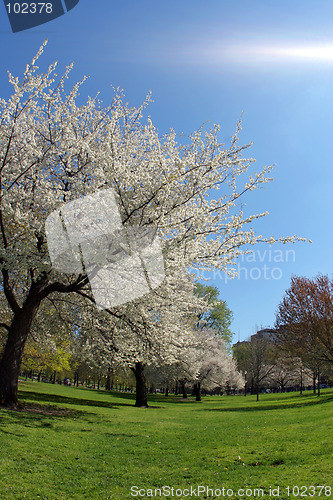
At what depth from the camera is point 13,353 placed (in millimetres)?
10461

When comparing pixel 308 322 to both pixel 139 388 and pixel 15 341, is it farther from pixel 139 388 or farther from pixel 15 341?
pixel 15 341

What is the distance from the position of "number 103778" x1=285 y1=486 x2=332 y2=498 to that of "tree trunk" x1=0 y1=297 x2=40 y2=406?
8371 millimetres

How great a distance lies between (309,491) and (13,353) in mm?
8814

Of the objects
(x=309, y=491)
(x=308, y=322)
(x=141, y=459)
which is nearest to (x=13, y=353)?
(x=141, y=459)

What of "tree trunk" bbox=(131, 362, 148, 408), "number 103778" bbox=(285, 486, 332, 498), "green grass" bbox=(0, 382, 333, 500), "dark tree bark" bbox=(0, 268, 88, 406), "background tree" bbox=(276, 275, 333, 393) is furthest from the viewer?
"background tree" bbox=(276, 275, 333, 393)

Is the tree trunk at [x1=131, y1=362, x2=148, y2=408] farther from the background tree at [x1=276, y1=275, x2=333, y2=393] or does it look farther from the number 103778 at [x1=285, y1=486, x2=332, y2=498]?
the number 103778 at [x1=285, y1=486, x2=332, y2=498]

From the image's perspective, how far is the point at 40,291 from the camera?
10.7m

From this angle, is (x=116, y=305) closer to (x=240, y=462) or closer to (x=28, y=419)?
(x=28, y=419)

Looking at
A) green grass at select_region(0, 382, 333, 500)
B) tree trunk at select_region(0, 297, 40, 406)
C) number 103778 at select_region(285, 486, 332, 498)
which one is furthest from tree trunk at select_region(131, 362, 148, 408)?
number 103778 at select_region(285, 486, 332, 498)

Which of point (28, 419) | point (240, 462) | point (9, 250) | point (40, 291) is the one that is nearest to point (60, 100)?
point (9, 250)

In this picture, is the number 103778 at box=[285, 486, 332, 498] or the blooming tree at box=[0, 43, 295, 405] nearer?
the number 103778 at box=[285, 486, 332, 498]

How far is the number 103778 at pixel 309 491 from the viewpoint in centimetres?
475

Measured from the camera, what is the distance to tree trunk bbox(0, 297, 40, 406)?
1049cm

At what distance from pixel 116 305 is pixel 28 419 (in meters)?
4.00
